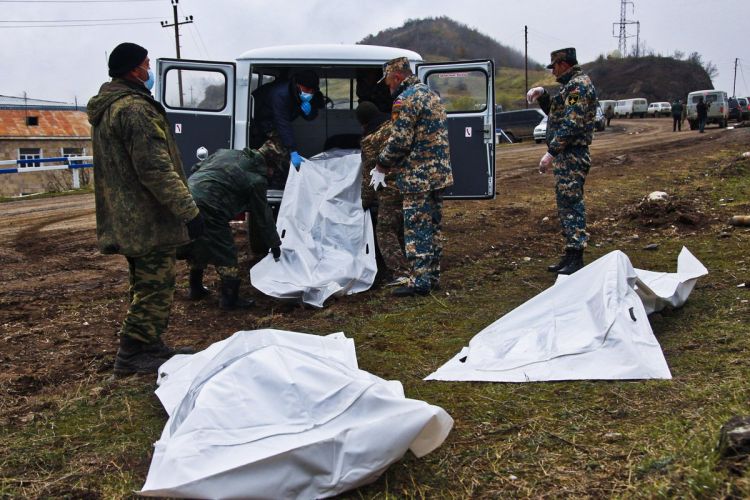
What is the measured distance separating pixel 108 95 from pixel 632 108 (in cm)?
5016

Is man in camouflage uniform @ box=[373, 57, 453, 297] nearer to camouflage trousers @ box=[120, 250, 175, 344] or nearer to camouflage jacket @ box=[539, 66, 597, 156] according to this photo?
camouflage jacket @ box=[539, 66, 597, 156]

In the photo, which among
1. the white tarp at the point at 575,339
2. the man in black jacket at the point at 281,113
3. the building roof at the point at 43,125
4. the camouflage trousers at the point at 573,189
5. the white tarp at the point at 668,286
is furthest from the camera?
the building roof at the point at 43,125

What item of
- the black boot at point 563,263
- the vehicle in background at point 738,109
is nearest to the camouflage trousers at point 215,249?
the black boot at point 563,263

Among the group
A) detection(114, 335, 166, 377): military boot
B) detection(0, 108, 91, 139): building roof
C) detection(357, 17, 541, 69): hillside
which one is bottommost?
detection(114, 335, 166, 377): military boot

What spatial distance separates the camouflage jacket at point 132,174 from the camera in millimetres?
3559

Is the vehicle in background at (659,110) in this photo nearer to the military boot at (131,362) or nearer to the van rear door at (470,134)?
the van rear door at (470,134)

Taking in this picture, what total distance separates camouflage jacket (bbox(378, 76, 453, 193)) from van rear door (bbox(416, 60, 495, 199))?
3.69 feet

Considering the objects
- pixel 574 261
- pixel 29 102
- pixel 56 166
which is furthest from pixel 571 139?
pixel 29 102

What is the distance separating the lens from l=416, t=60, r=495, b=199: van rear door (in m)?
6.38

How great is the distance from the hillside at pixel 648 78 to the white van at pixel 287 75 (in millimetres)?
62824

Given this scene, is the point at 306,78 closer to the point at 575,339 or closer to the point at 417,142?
the point at 417,142

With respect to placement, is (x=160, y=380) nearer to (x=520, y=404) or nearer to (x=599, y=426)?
(x=520, y=404)

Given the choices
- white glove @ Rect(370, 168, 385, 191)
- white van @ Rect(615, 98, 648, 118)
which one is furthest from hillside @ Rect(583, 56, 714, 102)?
white glove @ Rect(370, 168, 385, 191)

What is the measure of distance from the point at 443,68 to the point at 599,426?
428 cm
